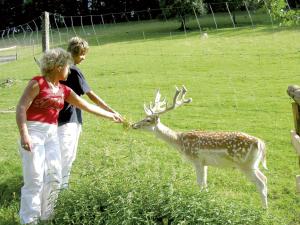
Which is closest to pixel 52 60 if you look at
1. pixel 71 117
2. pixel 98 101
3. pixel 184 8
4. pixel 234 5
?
pixel 71 117

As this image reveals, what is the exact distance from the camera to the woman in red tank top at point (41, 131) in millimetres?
4301

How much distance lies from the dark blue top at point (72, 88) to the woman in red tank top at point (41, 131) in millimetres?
556

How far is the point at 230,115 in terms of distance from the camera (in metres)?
10.0

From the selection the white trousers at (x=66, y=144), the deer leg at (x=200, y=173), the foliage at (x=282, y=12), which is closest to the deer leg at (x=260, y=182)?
the deer leg at (x=200, y=173)

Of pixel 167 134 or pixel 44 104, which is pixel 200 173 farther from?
pixel 44 104

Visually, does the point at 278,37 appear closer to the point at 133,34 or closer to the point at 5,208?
the point at 133,34

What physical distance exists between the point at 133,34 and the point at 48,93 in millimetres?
22389

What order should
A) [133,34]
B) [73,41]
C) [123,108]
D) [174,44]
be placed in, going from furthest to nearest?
[133,34]
[174,44]
[123,108]
[73,41]

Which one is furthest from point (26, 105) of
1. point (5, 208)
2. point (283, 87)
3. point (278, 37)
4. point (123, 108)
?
point (278, 37)

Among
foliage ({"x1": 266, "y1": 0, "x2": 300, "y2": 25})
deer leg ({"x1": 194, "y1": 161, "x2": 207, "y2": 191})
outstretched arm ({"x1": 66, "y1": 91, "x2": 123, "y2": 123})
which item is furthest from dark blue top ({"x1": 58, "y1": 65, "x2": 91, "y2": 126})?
foliage ({"x1": 266, "y1": 0, "x2": 300, "y2": 25})

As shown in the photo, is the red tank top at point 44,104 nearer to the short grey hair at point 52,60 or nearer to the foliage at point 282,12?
the short grey hair at point 52,60

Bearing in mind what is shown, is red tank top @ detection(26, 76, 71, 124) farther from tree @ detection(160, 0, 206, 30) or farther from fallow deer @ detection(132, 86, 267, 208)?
tree @ detection(160, 0, 206, 30)

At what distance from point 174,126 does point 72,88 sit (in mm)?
4441

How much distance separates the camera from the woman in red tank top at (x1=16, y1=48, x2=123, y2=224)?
169 inches
